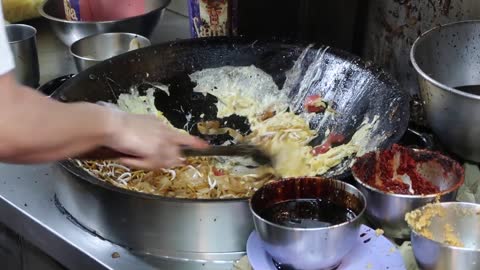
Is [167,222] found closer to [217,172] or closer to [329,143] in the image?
[217,172]

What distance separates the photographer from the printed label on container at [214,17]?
1936 mm

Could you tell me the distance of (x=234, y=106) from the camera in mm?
1799

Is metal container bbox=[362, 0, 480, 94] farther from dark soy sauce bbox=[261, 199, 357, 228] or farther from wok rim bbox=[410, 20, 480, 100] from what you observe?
dark soy sauce bbox=[261, 199, 357, 228]

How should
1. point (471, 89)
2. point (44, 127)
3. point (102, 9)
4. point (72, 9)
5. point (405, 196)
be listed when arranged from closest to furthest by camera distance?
point (44, 127)
point (405, 196)
point (471, 89)
point (72, 9)
point (102, 9)

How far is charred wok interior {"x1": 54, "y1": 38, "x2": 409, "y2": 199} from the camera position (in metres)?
1.50

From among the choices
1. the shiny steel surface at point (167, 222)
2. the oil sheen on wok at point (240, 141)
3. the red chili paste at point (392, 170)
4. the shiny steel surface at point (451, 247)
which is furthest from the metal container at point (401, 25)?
the shiny steel surface at point (167, 222)

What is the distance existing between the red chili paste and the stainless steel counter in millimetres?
300

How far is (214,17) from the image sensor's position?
194cm

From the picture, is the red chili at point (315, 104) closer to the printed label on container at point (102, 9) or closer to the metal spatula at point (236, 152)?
the metal spatula at point (236, 152)

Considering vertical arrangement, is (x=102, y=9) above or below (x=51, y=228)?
above

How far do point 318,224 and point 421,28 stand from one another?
0.90 meters

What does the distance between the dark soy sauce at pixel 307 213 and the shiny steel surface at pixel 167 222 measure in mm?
89

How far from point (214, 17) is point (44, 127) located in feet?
3.41

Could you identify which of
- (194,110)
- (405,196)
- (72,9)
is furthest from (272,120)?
(72,9)
